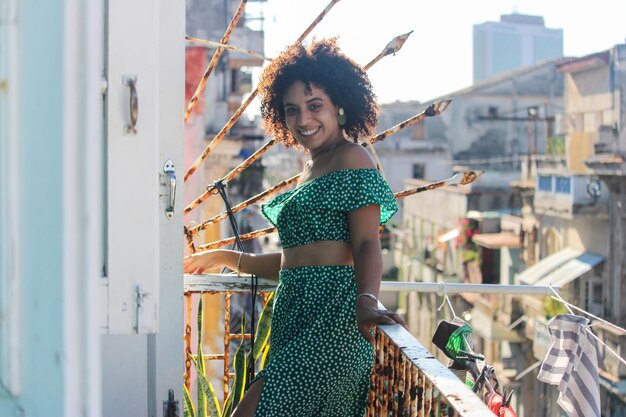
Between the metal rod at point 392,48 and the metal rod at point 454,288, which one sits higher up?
the metal rod at point 392,48

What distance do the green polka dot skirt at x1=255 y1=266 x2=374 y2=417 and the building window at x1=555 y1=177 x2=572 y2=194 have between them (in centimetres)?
2078

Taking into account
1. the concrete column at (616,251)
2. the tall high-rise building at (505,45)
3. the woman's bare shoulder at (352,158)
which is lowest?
the concrete column at (616,251)

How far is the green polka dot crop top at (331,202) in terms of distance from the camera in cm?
291

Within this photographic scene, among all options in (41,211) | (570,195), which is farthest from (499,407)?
(570,195)

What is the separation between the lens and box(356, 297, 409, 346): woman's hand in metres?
2.72

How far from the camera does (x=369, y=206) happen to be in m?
2.89

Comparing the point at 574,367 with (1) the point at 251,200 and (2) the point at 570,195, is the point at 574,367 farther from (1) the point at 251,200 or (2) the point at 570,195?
(2) the point at 570,195

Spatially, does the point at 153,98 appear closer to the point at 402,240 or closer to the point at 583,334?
the point at 583,334

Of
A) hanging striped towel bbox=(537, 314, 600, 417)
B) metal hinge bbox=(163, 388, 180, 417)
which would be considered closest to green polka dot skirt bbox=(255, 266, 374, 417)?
metal hinge bbox=(163, 388, 180, 417)

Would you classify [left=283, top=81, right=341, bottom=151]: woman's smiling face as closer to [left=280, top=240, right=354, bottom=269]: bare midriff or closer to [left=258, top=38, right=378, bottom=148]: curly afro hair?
[left=258, top=38, right=378, bottom=148]: curly afro hair

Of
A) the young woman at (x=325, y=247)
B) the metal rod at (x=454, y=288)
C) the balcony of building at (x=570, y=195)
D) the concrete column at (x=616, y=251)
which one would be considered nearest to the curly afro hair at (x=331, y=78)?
the young woman at (x=325, y=247)

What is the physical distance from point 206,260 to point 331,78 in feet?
3.11

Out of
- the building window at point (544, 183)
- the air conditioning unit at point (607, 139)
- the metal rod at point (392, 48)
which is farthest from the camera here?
the building window at point (544, 183)

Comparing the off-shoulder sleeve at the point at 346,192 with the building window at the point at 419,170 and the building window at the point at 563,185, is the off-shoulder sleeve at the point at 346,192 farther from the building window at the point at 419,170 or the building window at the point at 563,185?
the building window at the point at 419,170
